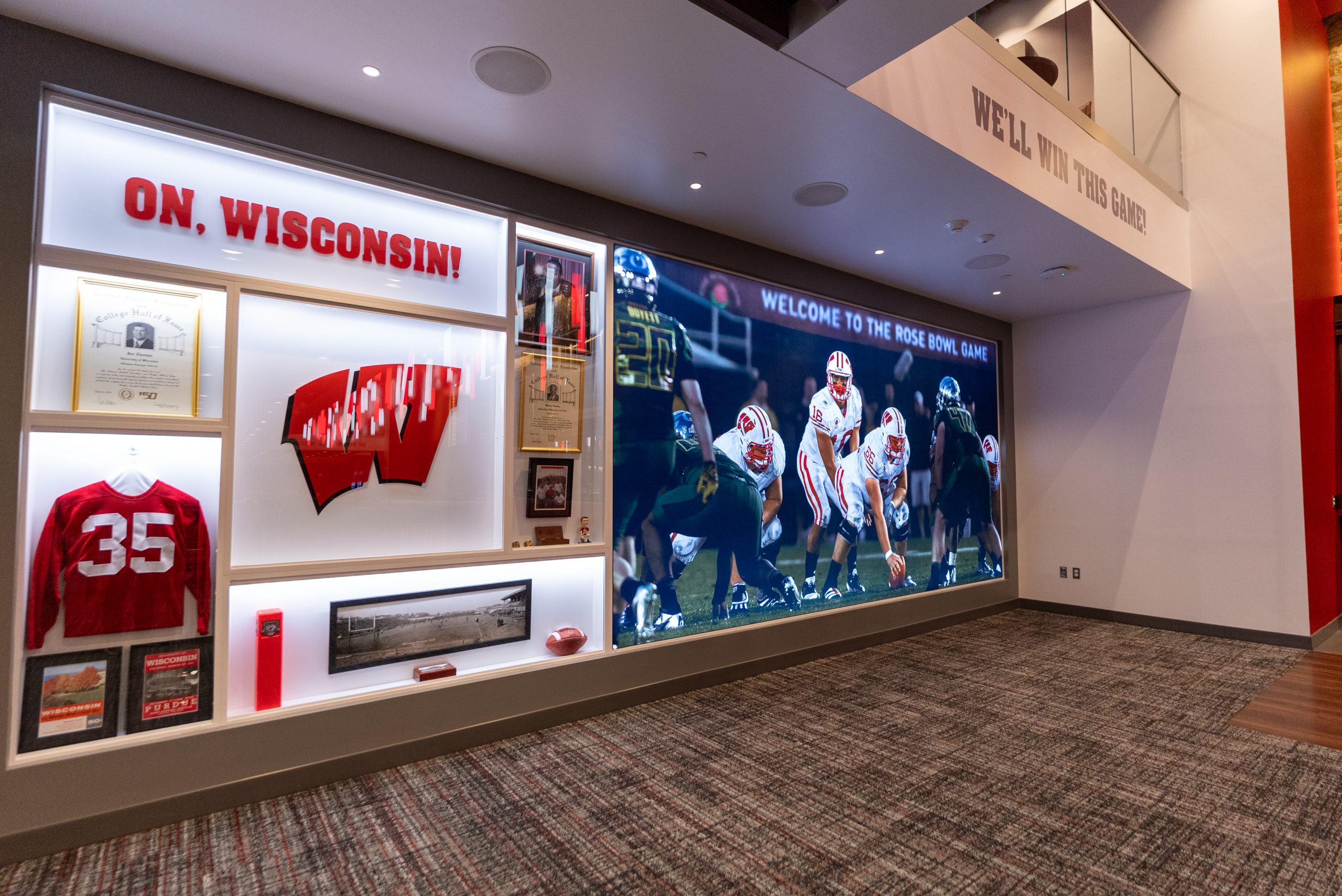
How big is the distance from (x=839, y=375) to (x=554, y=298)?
2695mm

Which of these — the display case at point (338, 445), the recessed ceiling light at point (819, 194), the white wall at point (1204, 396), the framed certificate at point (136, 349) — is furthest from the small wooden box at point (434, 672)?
the white wall at point (1204, 396)

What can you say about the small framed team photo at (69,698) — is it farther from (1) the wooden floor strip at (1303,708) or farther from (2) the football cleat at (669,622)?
(1) the wooden floor strip at (1303,708)

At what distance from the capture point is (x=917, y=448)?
20.0 feet

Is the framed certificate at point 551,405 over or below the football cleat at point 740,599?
over

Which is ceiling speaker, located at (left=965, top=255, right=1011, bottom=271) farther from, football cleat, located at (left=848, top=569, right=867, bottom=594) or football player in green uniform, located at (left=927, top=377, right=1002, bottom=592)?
football cleat, located at (left=848, top=569, right=867, bottom=594)

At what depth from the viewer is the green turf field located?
432cm

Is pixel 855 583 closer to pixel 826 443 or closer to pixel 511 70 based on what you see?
pixel 826 443

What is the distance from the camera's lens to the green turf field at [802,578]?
432 centimetres

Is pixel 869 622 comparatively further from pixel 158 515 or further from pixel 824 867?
pixel 158 515

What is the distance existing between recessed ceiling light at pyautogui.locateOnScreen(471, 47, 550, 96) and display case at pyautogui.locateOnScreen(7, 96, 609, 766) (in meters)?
0.83

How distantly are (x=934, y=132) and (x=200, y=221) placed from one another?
3.45 meters

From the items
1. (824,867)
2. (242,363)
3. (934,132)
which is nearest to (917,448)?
(934,132)

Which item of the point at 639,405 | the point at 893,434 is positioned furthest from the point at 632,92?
the point at 893,434

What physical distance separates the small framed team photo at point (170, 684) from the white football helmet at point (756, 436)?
10.8 ft
